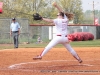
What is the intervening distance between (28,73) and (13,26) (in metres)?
13.7

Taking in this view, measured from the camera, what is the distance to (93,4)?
88.4 m

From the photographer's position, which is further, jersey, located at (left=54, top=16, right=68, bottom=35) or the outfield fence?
the outfield fence

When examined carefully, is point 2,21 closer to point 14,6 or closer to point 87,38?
point 87,38

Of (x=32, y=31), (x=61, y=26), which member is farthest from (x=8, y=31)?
(x=61, y=26)

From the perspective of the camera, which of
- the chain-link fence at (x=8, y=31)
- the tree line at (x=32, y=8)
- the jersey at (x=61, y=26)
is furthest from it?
the tree line at (x=32, y=8)

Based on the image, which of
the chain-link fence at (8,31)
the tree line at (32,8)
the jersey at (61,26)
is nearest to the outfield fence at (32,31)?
the chain-link fence at (8,31)

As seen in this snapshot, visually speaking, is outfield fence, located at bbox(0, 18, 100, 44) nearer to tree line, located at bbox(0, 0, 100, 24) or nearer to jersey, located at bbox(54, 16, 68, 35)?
tree line, located at bbox(0, 0, 100, 24)

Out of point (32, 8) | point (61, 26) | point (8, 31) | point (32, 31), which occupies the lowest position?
point (32, 31)

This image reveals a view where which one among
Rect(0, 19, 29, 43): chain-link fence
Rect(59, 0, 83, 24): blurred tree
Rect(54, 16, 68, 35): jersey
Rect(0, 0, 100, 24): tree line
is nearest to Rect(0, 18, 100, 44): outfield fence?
Rect(0, 19, 29, 43): chain-link fence

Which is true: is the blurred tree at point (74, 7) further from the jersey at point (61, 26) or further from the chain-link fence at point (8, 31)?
the jersey at point (61, 26)

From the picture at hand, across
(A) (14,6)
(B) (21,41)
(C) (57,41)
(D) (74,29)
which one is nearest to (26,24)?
(B) (21,41)

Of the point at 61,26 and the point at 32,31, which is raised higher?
the point at 61,26

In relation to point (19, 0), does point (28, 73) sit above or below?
below

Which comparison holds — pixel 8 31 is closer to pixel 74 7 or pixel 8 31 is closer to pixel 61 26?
pixel 61 26
